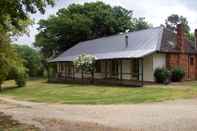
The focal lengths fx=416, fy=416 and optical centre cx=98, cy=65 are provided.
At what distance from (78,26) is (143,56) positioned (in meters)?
29.8

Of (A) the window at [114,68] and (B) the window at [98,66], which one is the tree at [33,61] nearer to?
(B) the window at [98,66]

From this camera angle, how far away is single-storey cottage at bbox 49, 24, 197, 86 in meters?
36.0

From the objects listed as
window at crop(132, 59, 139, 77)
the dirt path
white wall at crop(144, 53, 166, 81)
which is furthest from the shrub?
the dirt path

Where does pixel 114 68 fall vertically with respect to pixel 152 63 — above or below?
below

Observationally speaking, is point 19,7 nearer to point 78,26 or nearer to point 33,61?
point 78,26

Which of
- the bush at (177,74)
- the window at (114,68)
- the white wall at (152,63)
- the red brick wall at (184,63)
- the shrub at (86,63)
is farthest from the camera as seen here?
the window at (114,68)

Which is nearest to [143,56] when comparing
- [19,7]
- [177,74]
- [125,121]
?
[177,74]

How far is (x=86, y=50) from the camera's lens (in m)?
49.9

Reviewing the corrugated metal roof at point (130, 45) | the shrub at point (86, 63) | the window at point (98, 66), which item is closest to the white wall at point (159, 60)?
the corrugated metal roof at point (130, 45)

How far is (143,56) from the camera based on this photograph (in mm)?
33969

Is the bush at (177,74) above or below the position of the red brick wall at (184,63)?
below

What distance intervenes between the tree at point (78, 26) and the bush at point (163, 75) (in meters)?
29.0

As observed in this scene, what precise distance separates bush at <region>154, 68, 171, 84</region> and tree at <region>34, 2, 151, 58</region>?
29.0 metres

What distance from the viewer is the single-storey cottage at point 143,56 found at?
36000mm
